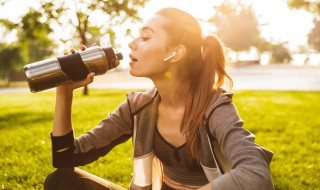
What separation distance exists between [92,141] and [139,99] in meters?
0.42

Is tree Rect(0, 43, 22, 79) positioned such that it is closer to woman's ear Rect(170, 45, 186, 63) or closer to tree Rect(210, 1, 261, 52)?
tree Rect(210, 1, 261, 52)

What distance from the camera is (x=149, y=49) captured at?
7.08 ft

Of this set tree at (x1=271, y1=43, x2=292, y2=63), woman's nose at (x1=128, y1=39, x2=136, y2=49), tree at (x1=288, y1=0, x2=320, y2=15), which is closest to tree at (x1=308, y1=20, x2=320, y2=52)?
tree at (x1=271, y1=43, x2=292, y2=63)

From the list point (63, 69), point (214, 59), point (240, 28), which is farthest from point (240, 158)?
point (240, 28)

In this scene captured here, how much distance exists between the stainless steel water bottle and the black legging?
54 centimetres

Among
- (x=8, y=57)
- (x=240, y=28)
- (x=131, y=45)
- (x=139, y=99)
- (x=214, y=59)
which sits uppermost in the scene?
(x=131, y=45)

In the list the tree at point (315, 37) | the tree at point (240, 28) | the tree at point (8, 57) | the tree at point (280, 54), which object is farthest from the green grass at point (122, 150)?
the tree at point (315, 37)

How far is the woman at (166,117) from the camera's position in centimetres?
206

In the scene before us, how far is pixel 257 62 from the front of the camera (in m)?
50.3

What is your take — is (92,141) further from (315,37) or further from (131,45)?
(315,37)

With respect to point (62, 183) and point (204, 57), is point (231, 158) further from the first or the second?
point (62, 183)

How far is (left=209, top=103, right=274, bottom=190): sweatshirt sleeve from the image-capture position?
4.99ft

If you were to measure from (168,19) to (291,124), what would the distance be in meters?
5.75

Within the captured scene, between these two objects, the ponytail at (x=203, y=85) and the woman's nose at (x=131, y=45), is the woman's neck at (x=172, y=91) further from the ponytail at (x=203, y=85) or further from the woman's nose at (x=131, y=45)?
the woman's nose at (x=131, y=45)
